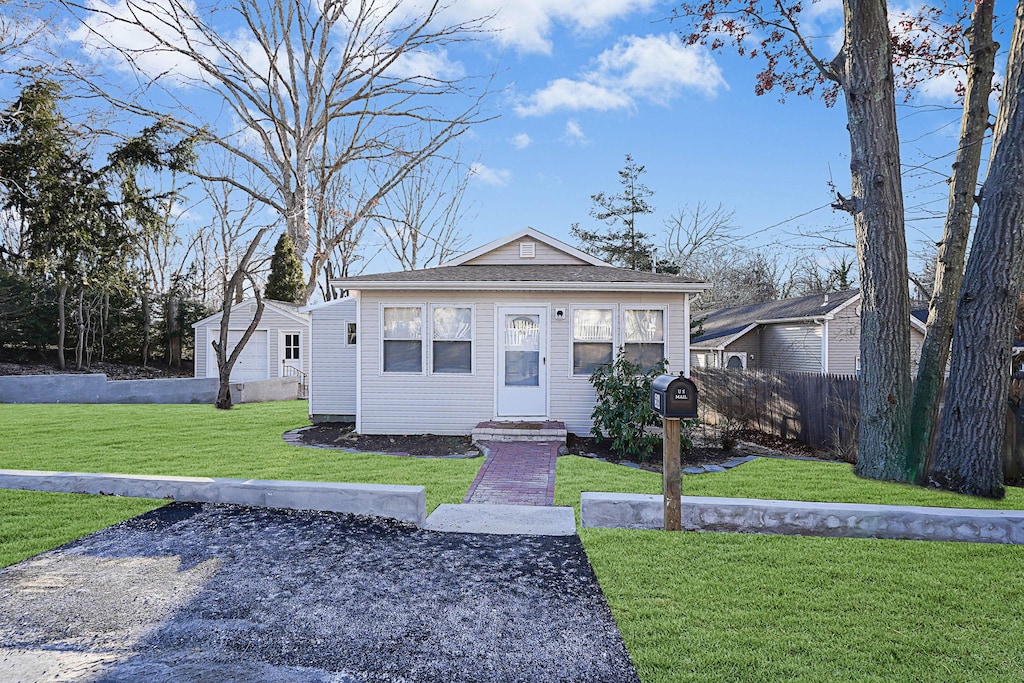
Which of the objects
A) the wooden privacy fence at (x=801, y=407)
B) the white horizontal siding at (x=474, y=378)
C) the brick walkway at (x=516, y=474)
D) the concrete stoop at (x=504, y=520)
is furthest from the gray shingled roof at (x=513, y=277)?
the concrete stoop at (x=504, y=520)

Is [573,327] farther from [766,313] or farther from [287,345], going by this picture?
[766,313]

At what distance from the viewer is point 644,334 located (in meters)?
9.66

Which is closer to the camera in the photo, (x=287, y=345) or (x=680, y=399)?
(x=680, y=399)

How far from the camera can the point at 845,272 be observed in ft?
94.4

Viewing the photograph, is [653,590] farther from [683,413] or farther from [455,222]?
[455,222]

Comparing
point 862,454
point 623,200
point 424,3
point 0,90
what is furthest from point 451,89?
point 862,454

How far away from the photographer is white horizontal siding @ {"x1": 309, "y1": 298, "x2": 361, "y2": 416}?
1132 cm

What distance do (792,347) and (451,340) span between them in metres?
14.4

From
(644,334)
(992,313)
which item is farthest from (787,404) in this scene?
(992,313)

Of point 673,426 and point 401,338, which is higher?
point 401,338

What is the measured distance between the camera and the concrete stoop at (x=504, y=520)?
4734 millimetres

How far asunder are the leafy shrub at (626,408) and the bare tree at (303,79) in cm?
1506

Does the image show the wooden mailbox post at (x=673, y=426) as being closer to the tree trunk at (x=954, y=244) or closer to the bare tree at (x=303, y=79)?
the tree trunk at (x=954, y=244)

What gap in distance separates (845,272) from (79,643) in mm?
32480
